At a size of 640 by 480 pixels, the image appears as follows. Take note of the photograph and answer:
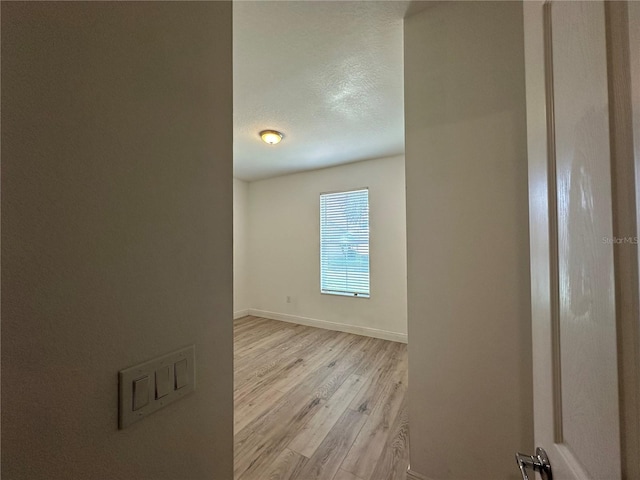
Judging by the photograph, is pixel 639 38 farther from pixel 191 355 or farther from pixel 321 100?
pixel 321 100

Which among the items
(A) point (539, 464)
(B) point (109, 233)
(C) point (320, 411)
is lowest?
(C) point (320, 411)

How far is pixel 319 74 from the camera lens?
1819 millimetres

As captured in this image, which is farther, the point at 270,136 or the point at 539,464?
the point at 270,136

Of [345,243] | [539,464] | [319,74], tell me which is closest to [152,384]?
[539,464]

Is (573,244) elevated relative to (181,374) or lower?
elevated

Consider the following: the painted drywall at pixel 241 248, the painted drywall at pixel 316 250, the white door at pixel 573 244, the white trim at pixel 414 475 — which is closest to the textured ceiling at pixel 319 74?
the painted drywall at pixel 316 250

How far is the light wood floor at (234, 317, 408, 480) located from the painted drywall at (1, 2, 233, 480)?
1.10 m

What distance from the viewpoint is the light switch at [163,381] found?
1.76 ft

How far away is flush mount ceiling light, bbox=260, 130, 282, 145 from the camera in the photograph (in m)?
2.70

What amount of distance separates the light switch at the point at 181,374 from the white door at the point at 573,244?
0.80 meters

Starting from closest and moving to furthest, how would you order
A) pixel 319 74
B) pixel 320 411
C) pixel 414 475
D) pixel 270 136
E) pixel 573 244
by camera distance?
pixel 573 244 → pixel 414 475 → pixel 319 74 → pixel 320 411 → pixel 270 136

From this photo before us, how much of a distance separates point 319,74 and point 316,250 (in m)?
2.68

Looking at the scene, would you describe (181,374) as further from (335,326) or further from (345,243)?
(335,326)

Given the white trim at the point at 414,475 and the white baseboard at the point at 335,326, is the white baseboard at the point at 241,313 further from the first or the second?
the white trim at the point at 414,475
